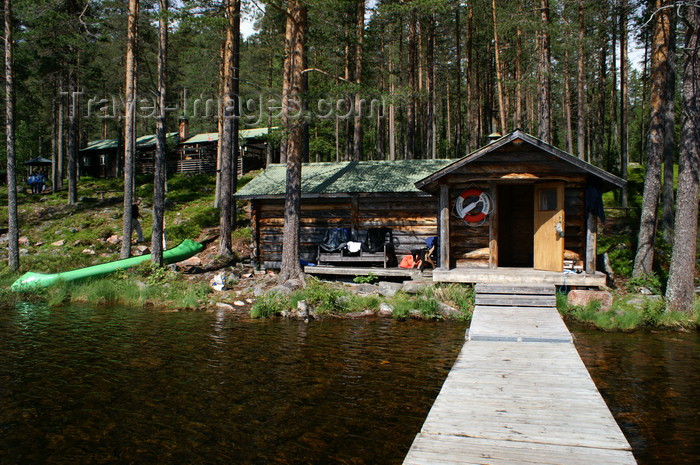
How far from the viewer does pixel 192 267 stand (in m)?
17.3

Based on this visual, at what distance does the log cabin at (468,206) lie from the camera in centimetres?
1230

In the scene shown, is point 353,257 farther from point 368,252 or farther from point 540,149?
point 540,149

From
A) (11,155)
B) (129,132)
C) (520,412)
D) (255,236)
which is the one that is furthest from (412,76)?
(520,412)

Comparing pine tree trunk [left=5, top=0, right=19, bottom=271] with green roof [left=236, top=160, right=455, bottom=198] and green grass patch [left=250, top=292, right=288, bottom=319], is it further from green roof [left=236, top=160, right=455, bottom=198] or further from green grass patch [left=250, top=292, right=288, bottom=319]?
green grass patch [left=250, top=292, right=288, bottom=319]

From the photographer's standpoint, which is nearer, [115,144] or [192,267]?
[192,267]

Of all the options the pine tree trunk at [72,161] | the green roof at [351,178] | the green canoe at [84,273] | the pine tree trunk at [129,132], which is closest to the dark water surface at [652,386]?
the green roof at [351,178]

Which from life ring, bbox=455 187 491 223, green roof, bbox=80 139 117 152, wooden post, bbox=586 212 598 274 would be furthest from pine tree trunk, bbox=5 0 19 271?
green roof, bbox=80 139 117 152

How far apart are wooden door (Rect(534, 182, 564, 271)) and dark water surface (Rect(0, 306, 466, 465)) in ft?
10.4

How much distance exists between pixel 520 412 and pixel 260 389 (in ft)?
12.3

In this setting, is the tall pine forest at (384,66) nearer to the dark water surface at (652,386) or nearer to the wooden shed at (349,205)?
the wooden shed at (349,205)

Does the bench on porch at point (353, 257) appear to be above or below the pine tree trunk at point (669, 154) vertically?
below

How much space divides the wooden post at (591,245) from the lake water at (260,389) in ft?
7.37

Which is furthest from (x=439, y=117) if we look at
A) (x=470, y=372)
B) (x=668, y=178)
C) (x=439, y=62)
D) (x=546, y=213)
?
(x=470, y=372)

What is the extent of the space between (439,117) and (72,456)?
5088 centimetres
